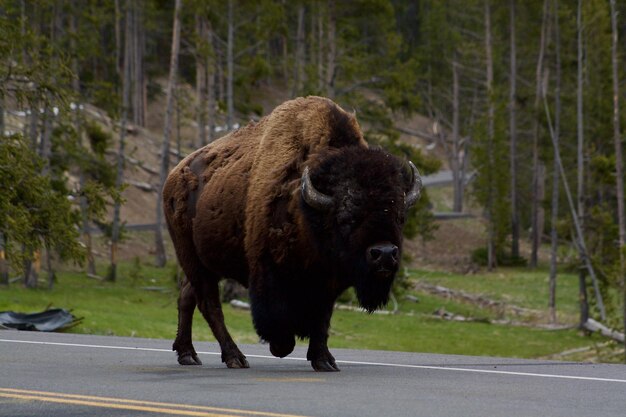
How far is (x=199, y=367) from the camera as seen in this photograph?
40.1ft

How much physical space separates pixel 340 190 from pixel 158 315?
2298 cm

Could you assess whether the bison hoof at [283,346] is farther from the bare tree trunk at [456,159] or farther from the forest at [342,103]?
the bare tree trunk at [456,159]

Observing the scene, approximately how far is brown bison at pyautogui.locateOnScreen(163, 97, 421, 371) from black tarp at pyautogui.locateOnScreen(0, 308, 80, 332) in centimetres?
895

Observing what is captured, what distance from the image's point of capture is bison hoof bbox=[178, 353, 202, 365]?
1261 cm

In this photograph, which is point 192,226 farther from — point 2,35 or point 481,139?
point 481,139

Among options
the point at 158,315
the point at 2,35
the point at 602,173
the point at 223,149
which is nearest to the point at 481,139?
the point at 602,173

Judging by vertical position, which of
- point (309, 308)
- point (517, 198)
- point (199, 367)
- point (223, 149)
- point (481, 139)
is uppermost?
point (223, 149)

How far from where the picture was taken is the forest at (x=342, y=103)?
2388 centimetres

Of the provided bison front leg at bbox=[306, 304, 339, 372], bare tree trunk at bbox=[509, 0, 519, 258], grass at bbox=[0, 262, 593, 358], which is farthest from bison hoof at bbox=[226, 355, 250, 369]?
bare tree trunk at bbox=[509, 0, 519, 258]

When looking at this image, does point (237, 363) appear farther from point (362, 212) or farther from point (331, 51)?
point (331, 51)

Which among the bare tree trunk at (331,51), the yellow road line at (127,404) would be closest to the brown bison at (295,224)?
the yellow road line at (127,404)

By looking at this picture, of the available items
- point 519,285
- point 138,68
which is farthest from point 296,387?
point 138,68

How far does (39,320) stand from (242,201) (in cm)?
1125

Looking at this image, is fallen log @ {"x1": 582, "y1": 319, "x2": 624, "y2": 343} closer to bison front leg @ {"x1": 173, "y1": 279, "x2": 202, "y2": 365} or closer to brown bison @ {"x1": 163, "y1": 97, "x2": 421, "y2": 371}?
bison front leg @ {"x1": 173, "y1": 279, "x2": 202, "y2": 365}
